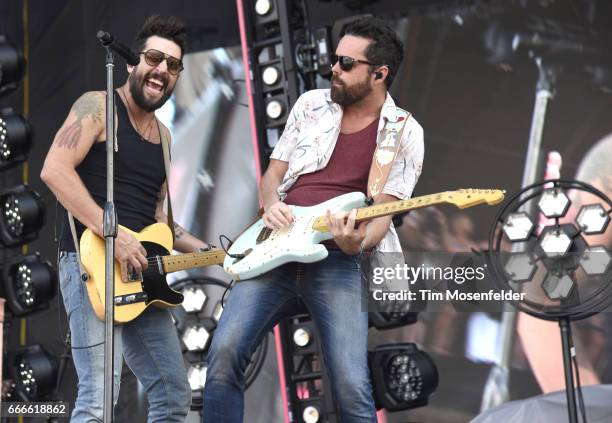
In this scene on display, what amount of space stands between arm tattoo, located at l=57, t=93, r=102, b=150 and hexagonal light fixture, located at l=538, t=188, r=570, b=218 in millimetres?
2488

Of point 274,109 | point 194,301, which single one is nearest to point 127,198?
point 274,109

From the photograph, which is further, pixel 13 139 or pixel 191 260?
pixel 13 139

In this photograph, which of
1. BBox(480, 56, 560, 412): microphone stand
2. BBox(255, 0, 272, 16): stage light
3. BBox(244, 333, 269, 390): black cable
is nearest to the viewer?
BBox(255, 0, 272, 16): stage light

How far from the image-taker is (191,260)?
4168 mm

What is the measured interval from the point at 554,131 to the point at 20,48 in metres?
3.88

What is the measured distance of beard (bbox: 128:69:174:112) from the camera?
4.04 metres

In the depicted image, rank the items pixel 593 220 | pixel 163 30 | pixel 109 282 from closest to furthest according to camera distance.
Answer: pixel 109 282 → pixel 163 30 → pixel 593 220

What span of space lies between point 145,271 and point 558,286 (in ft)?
7.03

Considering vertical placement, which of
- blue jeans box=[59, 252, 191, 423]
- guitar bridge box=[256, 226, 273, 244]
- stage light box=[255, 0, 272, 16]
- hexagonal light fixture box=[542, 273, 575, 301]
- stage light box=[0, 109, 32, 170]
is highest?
stage light box=[255, 0, 272, 16]

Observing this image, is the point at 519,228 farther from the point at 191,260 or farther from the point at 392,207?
the point at 191,260

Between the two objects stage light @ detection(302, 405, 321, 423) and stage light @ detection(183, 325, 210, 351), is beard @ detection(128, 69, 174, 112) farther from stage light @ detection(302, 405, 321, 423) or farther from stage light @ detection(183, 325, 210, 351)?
stage light @ detection(183, 325, 210, 351)

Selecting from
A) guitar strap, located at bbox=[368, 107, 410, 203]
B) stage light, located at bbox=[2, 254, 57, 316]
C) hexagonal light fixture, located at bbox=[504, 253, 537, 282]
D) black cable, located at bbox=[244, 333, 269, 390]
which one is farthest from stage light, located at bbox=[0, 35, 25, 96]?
hexagonal light fixture, located at bbox=[504, 253, 537, 282]

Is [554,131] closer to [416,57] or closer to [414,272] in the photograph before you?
[416,57]

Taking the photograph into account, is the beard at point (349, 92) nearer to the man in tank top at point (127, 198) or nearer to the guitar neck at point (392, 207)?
the guitar neck at point (392, 207)
